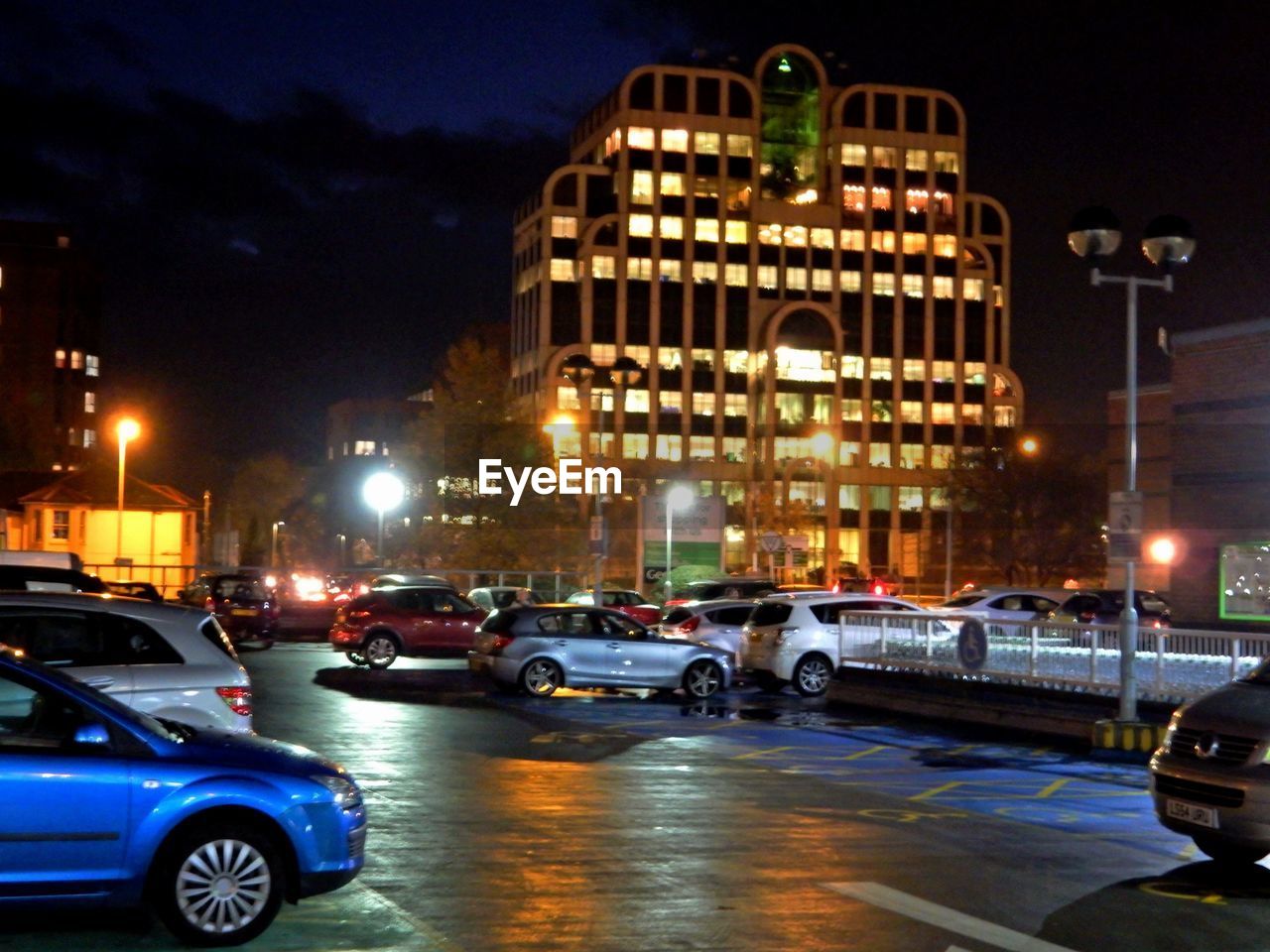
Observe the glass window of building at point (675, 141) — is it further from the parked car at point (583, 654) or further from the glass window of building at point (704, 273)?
the parked car at point (583, 654)

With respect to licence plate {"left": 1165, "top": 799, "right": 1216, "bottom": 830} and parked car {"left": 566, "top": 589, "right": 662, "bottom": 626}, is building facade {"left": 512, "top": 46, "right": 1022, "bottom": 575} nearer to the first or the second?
parked car {"left": 566, "top": 589, "right": 662, "bottom": 626}

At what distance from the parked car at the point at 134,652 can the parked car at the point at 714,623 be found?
1771 cm

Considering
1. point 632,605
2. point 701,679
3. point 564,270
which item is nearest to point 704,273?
point 564,270

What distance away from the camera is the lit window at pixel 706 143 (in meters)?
108

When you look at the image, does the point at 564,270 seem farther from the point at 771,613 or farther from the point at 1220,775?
the point at 1220,775

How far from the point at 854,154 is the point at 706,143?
1114cm

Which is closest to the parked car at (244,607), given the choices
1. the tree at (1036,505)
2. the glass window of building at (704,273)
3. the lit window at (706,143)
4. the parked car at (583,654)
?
the parked car at (583,654)

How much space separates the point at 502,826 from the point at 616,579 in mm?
69241

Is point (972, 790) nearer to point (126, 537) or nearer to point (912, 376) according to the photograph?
point (126, 537)

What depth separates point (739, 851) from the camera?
11633 mm

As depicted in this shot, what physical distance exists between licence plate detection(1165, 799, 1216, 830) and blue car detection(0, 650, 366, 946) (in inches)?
228

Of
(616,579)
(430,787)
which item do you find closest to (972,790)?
(430,787)

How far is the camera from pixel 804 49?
11044cm

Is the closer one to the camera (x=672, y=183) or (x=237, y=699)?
(x=237, y=699)
